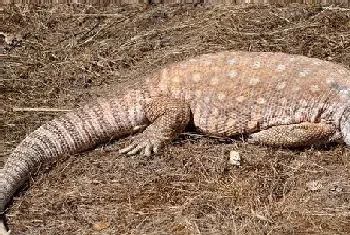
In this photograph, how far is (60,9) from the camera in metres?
9.12

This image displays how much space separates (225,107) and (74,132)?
1.41m

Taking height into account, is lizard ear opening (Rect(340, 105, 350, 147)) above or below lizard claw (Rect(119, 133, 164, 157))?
above

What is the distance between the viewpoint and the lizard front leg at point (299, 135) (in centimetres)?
625

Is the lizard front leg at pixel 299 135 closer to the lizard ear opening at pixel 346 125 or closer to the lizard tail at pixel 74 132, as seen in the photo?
the lizard ear opening at pixel 346 125

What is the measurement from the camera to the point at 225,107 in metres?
6.49

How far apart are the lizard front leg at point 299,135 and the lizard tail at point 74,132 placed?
3.96 feet

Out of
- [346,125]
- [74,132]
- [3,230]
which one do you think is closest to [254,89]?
[346,125]

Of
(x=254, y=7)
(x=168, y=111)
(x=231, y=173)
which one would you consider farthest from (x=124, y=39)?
(x=231, y=173)

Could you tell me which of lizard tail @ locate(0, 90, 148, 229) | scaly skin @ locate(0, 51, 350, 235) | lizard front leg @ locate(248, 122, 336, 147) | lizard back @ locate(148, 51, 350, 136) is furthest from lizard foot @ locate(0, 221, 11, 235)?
lizard front leg @ locate(248, 122, 336, 147)

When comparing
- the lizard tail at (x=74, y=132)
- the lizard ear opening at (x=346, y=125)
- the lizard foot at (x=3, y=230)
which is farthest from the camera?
the lizard ear opening at (x=346, y=125)

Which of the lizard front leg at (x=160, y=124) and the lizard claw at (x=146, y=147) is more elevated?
the lizard front leg at (x=160, y=124)

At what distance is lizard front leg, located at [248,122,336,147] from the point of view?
6.25m

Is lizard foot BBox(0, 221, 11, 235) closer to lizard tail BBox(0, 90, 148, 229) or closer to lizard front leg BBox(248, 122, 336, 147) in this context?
lizard tail BBox(0, 90, 148, 229)

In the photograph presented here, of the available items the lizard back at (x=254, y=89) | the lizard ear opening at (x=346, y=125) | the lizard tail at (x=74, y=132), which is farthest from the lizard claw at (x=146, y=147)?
the lizard ear opening at (x=346, y=125)
